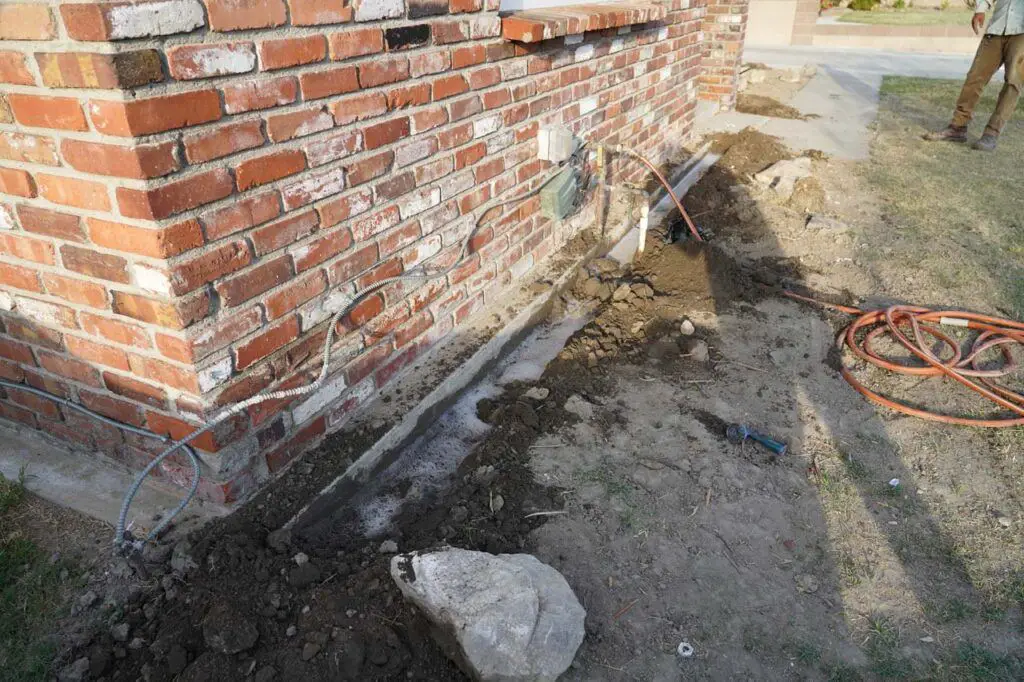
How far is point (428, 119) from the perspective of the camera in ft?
8.30

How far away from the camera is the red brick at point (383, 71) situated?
7.09ft

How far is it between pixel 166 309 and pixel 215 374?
24 centimetres

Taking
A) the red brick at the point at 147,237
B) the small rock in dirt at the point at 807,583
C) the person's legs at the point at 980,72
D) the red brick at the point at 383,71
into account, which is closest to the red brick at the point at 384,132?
the red brick at the point at 383,71

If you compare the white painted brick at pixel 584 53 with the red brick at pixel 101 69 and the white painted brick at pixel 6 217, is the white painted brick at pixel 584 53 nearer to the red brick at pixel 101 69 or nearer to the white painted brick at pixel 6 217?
the red brick at pixel 101 69

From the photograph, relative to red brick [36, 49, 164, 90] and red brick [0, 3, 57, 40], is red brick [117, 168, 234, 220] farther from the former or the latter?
red brick [0, 3, 57, 40]

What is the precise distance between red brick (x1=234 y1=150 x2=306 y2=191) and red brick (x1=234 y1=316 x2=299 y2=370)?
444 mm

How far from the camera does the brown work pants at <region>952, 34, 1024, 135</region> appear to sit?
22.4 ft

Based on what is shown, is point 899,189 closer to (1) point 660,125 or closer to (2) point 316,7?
(1) point 660,125

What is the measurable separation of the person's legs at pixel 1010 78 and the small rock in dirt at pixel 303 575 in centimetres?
811

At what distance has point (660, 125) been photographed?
213 inches

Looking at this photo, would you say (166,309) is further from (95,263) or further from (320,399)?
(320,399)

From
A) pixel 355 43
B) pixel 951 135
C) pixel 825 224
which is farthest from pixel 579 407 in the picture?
pixel 951 135

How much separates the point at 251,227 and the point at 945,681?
2.36 m

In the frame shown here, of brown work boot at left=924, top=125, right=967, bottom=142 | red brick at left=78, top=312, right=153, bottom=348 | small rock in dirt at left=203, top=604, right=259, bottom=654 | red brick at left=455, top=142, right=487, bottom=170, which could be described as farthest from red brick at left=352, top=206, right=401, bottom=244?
brown work boot at left=924, top=125, right=967, bottom=142
